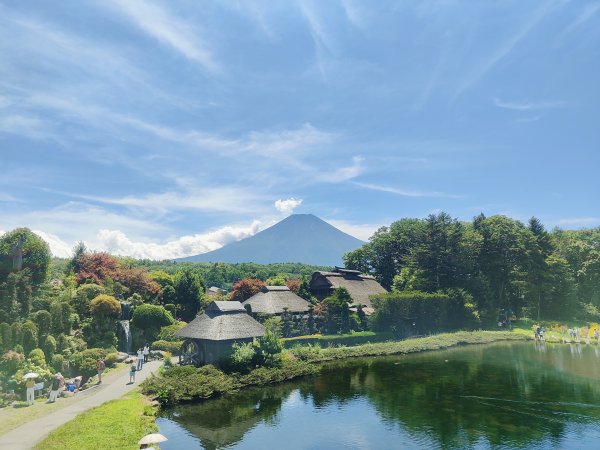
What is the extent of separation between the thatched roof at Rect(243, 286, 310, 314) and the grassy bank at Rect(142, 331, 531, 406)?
8.98 m

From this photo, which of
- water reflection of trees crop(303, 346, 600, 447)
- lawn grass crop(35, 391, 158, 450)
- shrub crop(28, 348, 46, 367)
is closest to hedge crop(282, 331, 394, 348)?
water reflection of trees crop(303, 346, 600, 447)

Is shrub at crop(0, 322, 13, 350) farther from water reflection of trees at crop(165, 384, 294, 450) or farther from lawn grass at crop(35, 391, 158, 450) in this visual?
water reflection of trees at crop(165, 384, 294, 450)

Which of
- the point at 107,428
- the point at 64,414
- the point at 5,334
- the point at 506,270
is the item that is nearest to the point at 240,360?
the point at 64,414

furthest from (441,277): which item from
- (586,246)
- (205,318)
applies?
(205,318)

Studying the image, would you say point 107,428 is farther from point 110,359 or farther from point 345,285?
point 345,285

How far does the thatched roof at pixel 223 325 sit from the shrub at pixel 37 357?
1088 centimetres

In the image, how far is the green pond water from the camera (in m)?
20.5

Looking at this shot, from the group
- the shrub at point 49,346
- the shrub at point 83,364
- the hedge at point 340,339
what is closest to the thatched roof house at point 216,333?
the shrub at point 83,364

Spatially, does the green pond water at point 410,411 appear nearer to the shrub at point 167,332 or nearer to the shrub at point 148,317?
the shrub at point 167,332

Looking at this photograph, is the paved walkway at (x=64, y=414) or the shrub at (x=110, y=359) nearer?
the paved walkway at (x=64, y=414)

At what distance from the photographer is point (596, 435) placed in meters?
20.6

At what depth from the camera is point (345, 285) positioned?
214 feet

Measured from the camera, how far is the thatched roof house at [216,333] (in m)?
35.0

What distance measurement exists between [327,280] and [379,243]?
26055 mm
